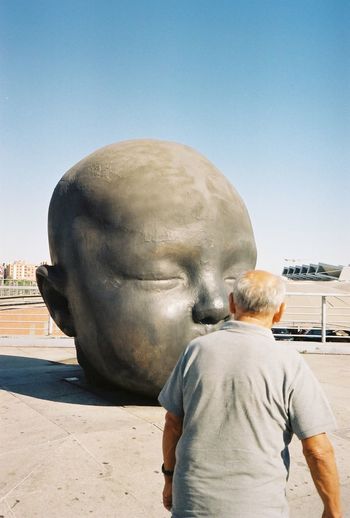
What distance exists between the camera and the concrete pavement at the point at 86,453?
243cm

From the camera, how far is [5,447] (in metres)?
3.20

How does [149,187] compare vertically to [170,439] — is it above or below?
above

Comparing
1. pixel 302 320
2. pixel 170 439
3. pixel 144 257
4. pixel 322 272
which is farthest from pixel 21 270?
pixel 170 439

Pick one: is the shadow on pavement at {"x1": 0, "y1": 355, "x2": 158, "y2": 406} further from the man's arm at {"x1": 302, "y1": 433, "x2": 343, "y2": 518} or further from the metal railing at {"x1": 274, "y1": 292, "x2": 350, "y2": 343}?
the metal railing at {"x1": 274, "y1": 292, "x2": 350, "y2": 343}

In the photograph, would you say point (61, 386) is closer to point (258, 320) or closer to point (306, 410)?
point (258, 320)

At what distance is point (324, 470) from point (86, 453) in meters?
2.01

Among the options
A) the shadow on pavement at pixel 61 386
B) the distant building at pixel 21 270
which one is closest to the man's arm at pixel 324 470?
the shadow on pavement at pixel 61 386

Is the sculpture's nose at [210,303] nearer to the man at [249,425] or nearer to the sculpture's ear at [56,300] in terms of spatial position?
the sculpture's ear at [56,300]

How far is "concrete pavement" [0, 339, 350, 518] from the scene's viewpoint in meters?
2.43

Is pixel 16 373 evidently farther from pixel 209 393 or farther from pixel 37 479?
pixel 209 393

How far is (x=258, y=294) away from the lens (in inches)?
63.1

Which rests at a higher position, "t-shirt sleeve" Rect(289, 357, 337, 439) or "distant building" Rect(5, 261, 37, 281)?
"distant building" Rect(5, 261, 37, 281)

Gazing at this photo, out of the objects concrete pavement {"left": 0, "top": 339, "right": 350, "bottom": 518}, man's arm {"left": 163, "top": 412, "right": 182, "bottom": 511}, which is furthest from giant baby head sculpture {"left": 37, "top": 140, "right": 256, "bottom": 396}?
man's arm {"left": 163, "top": 412, "right": 182, "bottom": 511}

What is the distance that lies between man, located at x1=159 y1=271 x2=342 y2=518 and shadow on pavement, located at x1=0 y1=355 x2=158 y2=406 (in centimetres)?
287
